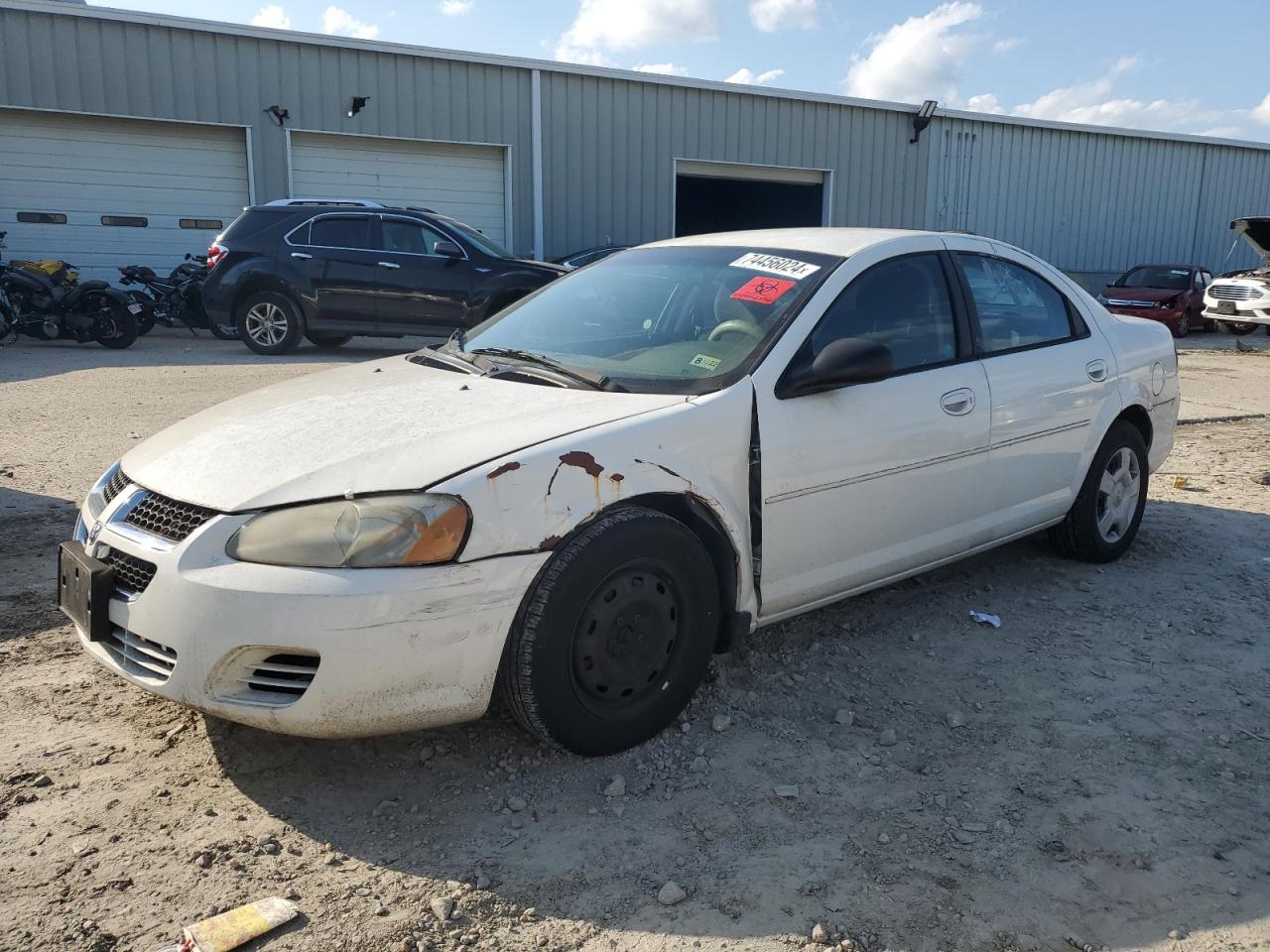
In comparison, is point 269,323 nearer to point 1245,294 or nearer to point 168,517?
point 168,517

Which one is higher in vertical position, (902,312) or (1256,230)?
(1256,230)

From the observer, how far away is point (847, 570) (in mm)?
3578

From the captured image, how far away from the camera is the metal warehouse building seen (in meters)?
15.0

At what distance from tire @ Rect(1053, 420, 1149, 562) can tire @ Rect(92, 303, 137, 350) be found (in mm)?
11358

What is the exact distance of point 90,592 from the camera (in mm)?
A: 2740

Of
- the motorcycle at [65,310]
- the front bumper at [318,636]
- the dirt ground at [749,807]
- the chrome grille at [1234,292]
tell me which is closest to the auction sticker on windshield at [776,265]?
the dirt ground at [749,807]

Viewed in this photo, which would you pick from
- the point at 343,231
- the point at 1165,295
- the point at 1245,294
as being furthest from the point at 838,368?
the point at 1165,295

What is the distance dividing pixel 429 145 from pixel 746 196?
9402 millimetres

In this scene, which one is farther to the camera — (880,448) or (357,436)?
(880,448)

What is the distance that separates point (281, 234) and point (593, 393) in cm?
970

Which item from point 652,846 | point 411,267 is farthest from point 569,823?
point 411,267

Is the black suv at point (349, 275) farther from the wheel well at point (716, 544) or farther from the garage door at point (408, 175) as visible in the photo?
the wheel well at point (716, 544)

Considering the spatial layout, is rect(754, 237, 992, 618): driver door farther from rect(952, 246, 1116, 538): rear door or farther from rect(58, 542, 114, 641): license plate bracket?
rect(58, 542, 114, 641): license plate bracket

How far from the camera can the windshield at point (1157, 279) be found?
19.9m
